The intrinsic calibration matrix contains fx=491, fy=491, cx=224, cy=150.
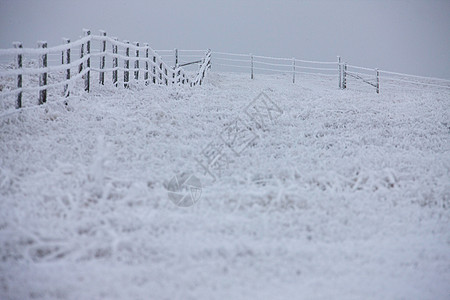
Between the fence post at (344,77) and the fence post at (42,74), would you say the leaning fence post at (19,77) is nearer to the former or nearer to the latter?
the fence post at (42,74)

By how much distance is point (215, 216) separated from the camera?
189 inches

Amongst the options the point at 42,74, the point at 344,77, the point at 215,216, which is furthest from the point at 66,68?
the point at 344,77

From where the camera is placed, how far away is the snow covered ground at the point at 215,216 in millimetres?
3652

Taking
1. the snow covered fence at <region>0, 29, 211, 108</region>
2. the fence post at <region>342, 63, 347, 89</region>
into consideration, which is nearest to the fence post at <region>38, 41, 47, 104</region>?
the snow covered fence at <region>0, 29, 211, 108</region>

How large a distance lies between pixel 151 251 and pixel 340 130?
6.13 meters

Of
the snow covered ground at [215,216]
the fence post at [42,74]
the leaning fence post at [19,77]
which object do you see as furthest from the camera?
the fence post at [42,74]

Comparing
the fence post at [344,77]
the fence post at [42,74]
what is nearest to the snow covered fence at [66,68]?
the fence post at [42,74]

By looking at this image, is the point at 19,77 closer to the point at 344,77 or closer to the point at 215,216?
the point at 215,216

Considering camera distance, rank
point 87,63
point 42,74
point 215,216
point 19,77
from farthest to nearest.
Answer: point 87,63, point 42,74, point 19,77, point 215,216

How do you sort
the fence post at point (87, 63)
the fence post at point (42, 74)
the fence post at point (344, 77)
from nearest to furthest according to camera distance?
1. the fence post at point (42, 74)
2. the fence post at point (87, 63)
3. the fence post at point (344, 77)

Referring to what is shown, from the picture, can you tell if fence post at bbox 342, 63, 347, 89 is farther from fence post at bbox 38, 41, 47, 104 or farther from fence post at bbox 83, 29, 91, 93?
fence post at bbox 38, 41, 47, 104

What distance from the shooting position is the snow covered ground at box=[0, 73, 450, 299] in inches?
144

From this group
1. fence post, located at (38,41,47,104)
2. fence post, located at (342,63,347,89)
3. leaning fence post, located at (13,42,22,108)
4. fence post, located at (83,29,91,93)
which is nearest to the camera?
leaning fence post, located at (13,42,22,108)

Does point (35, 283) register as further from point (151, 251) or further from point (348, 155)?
point (348, 155)
